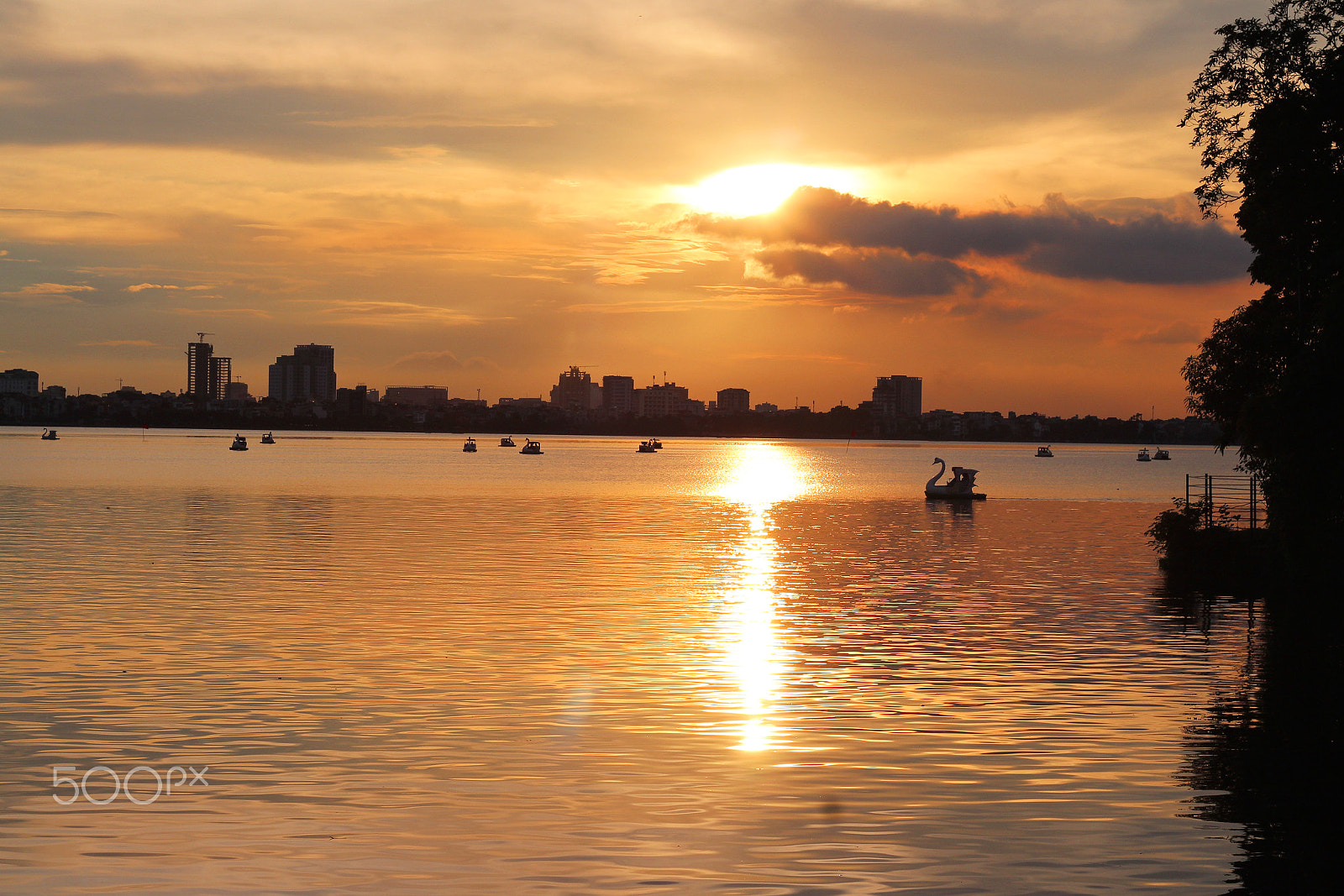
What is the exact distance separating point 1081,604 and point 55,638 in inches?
1124

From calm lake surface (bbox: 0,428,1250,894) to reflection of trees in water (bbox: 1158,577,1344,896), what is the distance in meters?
0.35

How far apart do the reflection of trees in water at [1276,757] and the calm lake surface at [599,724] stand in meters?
0.35

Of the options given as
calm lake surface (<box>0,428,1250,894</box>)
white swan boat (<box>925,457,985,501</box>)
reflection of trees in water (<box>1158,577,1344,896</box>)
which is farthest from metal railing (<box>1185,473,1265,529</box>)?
white swan boat (<box>925,457,985,501</box>)

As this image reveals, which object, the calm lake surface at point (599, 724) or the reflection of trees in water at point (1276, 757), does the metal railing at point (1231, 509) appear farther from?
the reflection of trees in water at point (1276, 757)

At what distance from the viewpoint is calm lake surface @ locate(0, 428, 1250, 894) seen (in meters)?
14.1

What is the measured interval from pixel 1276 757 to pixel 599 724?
10501 mm

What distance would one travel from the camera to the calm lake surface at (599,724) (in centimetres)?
1412

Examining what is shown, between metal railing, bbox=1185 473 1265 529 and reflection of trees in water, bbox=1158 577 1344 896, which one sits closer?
reflection of trees in water, bbox=1158 577 1344 896

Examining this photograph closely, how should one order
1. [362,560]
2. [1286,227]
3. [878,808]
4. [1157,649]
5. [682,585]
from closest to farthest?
[878,808], [1157,649], [1286,227], [682,585], [362,560]

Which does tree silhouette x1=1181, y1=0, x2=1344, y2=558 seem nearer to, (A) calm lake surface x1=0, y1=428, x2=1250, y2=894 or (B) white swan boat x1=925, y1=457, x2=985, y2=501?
(A) calm lake surface x1=0, y1=428, x2=1250, y2=894

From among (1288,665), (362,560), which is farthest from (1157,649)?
(362,560)

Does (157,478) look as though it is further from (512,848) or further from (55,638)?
(512,848)

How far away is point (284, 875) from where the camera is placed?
13352mm

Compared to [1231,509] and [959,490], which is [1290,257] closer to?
[1231,509]
